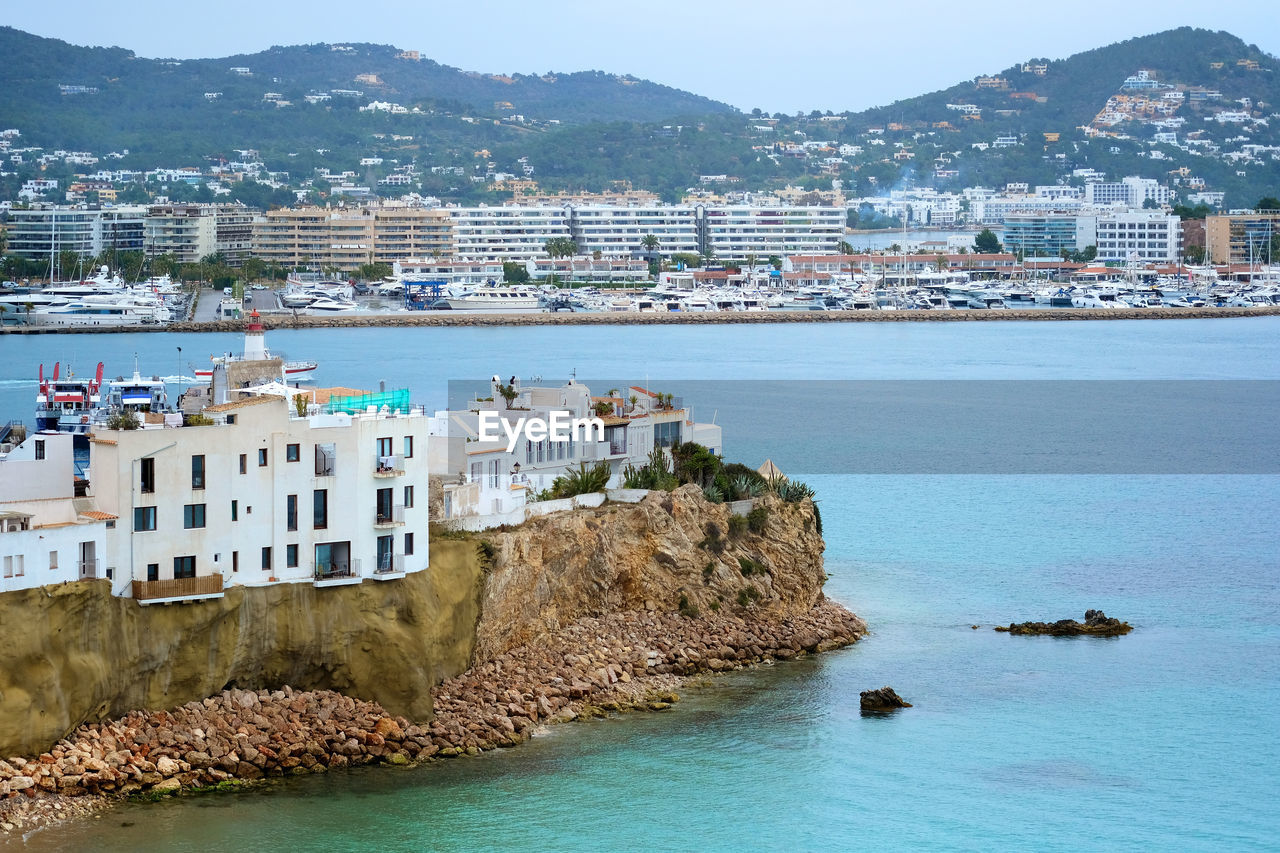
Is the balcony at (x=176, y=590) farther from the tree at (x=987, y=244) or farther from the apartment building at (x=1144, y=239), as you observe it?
the tree at (x=987, y=244)

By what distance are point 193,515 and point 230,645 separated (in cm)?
132

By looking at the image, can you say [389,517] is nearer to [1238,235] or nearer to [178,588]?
[178,588]

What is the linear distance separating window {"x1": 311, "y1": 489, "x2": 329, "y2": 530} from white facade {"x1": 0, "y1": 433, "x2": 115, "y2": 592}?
2160mm

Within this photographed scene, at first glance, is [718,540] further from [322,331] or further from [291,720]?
[322,331]

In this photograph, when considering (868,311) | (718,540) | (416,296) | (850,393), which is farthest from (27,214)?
(718,540)

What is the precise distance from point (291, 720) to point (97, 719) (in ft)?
6.41

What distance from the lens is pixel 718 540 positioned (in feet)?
80.8

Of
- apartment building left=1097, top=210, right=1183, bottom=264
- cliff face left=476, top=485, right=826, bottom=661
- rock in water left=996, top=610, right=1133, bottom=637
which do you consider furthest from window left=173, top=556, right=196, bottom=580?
apartment building left=1097, top=210, right=1183, bottom=264

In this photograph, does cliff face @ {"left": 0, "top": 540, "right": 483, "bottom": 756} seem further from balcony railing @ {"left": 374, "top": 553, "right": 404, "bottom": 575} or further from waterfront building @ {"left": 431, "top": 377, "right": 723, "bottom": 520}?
waterfront building @ {"left": 431, "top": 377, "right": 723, "bottom": 520}

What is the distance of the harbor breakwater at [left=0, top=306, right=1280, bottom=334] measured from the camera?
297 ft

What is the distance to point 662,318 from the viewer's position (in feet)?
355

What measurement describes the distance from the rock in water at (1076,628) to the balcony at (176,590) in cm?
1250

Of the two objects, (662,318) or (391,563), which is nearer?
(391,563)

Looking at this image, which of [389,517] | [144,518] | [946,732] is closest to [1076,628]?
[946,732]
